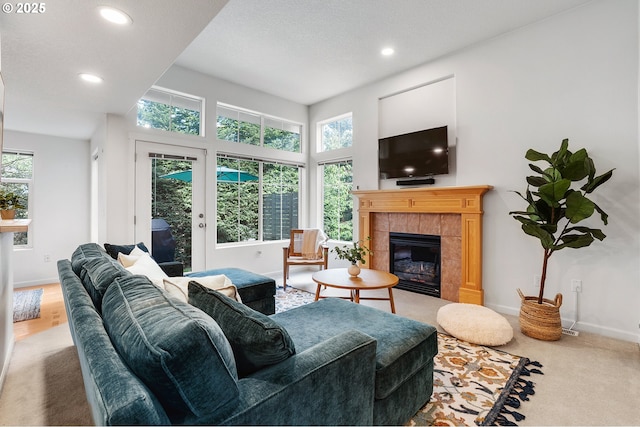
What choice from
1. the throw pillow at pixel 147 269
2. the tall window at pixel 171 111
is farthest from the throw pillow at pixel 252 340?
the tall window at pixel 171 111

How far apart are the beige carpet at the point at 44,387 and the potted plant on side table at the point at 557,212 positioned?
3.32 m

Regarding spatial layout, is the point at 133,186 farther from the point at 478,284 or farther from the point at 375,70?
the point at 478,284

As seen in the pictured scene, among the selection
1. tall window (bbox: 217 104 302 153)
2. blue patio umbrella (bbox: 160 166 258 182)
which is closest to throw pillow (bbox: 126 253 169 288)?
blue patio umbrella (bbox: 160 166 258 182)

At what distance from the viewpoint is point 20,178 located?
457 cm

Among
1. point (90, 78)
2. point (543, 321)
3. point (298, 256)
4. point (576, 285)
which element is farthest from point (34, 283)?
point (576, 285)

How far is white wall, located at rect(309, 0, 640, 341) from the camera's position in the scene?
268cm

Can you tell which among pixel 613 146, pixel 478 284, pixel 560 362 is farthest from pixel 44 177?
pixel 613 146

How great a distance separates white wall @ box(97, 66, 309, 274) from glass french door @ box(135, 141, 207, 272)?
0.29ft

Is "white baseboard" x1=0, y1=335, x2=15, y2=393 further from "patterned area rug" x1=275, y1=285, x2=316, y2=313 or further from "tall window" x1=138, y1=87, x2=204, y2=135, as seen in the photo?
"tall window" x1=138, y1=87, x2=204, y2=135

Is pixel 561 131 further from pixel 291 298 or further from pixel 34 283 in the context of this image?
pixel 34 283

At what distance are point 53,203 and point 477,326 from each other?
6.06m

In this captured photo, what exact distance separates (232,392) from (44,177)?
567cm

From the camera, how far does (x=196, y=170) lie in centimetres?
430

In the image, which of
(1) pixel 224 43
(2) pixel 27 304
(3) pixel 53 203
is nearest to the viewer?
(1) pixel 224 43
